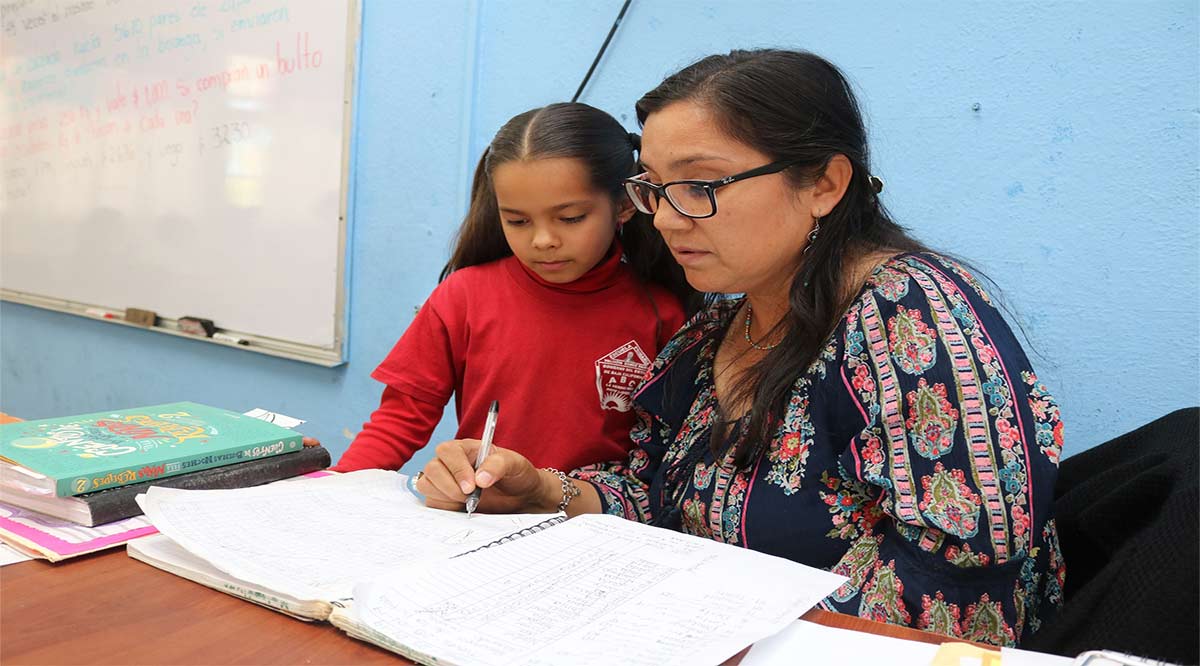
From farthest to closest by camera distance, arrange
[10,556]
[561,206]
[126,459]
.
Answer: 1. [561,206]
2. [126,459]
3. [10,556]

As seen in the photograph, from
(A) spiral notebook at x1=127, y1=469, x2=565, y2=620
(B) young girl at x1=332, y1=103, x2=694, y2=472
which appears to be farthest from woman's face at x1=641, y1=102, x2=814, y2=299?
(A) spiral notebook at x1=127, y1=469, x2=565, y2=620

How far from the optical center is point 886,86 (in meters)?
1.42

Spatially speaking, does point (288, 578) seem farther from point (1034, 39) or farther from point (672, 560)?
point (1034, 39)

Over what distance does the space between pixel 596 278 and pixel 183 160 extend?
199 centimetres

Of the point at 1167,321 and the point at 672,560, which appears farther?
the point at 1167,321

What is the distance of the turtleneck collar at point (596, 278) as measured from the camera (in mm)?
1308

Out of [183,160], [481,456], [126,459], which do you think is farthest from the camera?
[183,160]

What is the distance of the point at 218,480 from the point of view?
897mm

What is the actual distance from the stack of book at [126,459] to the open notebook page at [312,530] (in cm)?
5

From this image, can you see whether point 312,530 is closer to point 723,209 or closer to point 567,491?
point 567,491

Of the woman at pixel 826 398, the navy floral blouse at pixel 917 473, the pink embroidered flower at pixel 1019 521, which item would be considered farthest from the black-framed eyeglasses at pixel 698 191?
the pink embroidered flower at pixel 1019 521

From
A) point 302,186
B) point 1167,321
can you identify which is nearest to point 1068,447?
point 1167,321

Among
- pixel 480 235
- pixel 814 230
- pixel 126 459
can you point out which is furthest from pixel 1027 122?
pixel 126 459

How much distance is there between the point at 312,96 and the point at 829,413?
6.22ft
